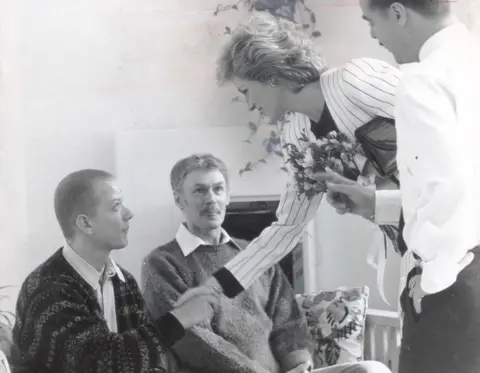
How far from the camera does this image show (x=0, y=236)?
108cm

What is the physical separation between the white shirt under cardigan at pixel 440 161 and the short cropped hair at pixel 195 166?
0.41m

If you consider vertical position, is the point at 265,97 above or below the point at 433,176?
above

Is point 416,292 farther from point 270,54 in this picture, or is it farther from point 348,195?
point 270,54

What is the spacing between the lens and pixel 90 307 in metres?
1.05

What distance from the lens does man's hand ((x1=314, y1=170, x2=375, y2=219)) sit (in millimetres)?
998

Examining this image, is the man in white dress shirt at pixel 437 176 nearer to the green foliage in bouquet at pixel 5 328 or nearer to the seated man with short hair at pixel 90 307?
the seated man with short hair at pixel 90 307

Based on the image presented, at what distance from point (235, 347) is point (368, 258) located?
0.95 ft

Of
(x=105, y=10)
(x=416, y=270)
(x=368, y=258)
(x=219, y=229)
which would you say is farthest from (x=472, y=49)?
(x=105, y=10)

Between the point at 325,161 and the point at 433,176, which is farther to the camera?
the point at 325,161

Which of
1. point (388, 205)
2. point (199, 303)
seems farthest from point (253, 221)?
point (388, 205)

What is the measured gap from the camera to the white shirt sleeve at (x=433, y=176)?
0.76m

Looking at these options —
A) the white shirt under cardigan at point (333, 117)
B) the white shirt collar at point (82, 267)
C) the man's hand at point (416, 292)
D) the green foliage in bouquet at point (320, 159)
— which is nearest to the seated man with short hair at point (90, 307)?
the white shirt collar at point (82, 267)

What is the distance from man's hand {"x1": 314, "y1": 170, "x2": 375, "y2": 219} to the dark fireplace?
13cm

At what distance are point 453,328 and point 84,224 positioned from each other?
0.61 metres
